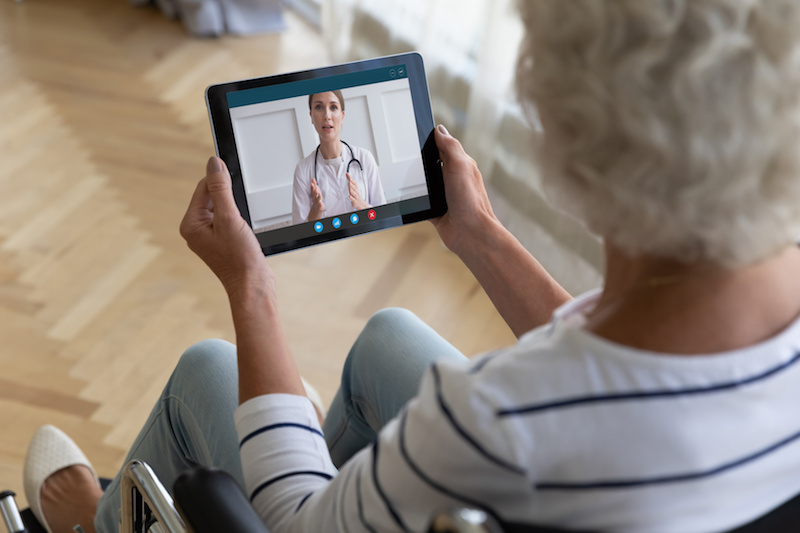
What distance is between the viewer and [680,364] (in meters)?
0.57

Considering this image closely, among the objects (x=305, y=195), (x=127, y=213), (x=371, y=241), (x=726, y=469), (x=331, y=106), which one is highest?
(x=331, y=106)

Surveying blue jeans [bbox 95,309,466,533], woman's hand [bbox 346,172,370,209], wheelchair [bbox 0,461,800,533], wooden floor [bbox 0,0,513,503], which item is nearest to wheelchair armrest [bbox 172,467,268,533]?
wheelchair [bbox 0,461,800,533]

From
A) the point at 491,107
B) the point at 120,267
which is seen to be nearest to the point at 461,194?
the point at 491,107

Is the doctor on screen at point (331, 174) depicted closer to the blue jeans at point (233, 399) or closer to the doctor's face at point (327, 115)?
the doctor's face at point (327, 115)

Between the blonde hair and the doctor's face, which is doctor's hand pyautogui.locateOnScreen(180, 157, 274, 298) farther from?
the blonde hair

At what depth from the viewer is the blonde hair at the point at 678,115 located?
52cm

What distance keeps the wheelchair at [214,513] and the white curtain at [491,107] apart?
1.29 metres

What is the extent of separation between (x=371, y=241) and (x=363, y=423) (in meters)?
1.19

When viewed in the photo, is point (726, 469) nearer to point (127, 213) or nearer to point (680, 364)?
point (680, 364)

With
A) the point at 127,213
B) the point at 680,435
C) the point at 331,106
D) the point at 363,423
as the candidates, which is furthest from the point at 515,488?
the point at 127,213

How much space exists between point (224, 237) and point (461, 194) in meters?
0.37

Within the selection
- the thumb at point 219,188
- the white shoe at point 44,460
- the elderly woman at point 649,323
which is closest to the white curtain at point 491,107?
the thumb at point 219,188

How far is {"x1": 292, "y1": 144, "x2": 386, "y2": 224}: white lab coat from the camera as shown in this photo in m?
A: 1.11

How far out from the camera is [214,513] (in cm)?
68
